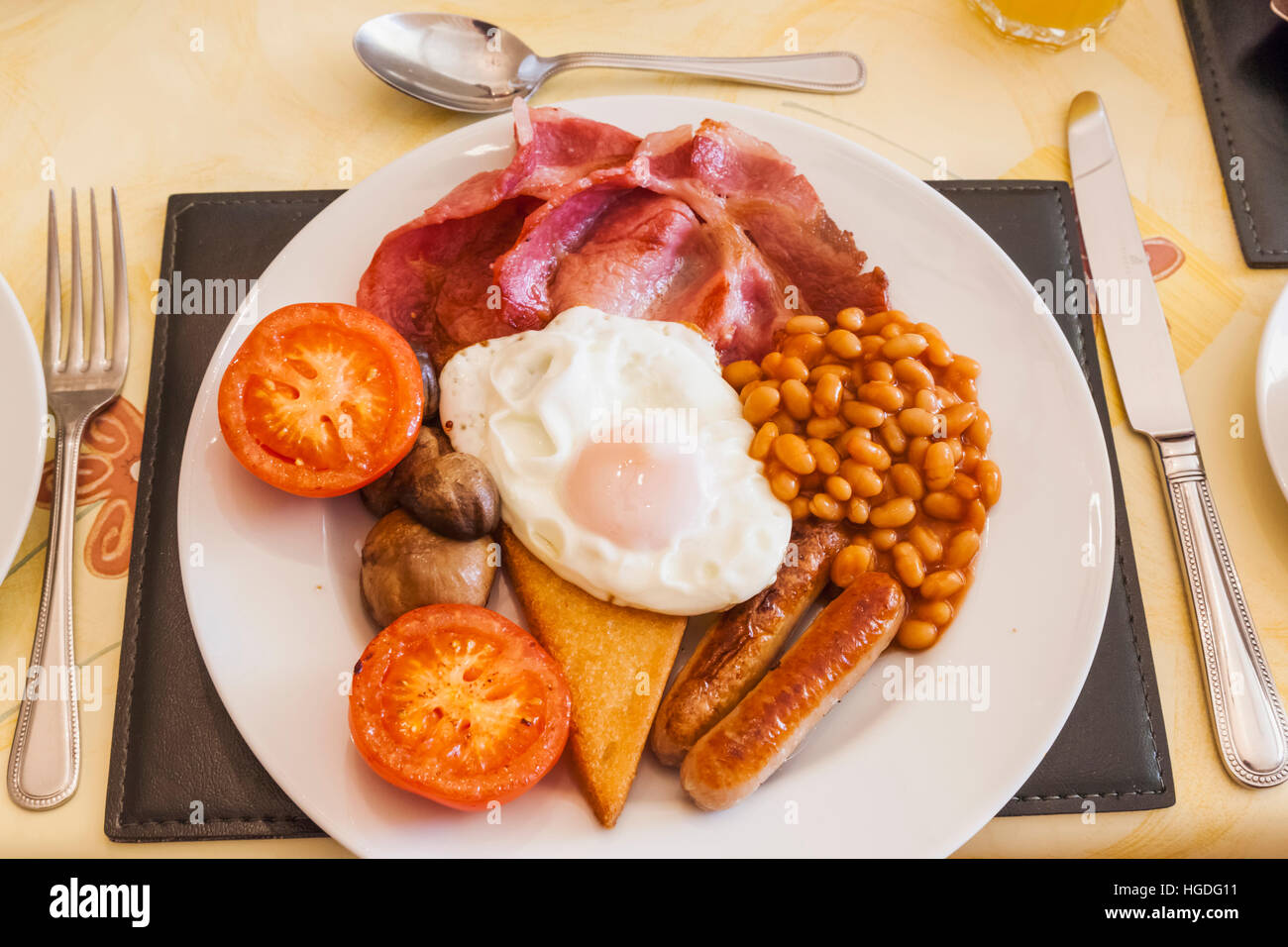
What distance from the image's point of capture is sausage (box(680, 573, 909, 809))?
5.84 ft

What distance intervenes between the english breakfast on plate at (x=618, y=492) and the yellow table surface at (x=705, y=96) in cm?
65

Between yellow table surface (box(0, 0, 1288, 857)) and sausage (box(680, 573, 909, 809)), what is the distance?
2.69 ft

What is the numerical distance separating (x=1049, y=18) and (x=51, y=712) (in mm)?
3403

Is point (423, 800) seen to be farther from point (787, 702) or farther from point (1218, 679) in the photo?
point (1218, 679)

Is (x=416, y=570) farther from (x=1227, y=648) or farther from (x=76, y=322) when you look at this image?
(x=1227, y=648)

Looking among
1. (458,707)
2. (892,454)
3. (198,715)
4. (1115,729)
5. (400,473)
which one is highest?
(892,454)

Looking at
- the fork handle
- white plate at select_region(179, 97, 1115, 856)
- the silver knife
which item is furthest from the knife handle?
the fork handle

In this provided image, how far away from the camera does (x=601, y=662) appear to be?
1984mm

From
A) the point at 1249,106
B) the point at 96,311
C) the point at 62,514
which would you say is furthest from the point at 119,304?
the point at 1249,106

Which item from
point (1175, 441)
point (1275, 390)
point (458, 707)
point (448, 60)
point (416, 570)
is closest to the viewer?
point (458, 707)

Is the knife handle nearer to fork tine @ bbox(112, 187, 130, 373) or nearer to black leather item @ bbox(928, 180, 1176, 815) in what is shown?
Answer: black leather item @ bbox(928, 180, 1176, 815)

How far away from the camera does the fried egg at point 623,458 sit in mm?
2014

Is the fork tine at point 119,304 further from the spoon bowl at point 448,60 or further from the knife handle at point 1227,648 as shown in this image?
the knife handle at point 1227,648

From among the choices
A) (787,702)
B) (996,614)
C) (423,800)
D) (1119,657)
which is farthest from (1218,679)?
(423,800)
